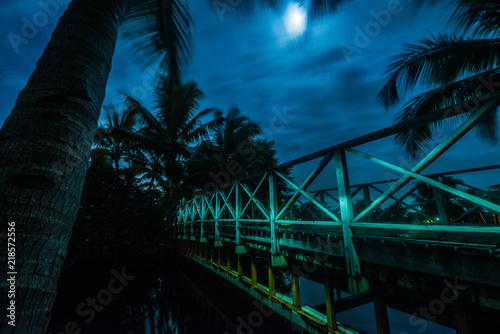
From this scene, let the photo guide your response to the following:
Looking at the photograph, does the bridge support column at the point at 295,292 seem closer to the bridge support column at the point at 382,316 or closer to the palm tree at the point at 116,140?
the bridge support column at the point at 382,316

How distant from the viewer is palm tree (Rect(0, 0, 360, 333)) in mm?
938

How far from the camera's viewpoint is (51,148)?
3.69 ft

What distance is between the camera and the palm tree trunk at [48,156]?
928mm

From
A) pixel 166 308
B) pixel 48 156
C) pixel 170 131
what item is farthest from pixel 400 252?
pixel 170 131

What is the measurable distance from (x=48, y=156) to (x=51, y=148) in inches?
1.9

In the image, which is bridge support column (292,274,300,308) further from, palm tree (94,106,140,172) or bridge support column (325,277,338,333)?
palm tree (94,106,140,172)

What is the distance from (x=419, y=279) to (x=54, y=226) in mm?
2940

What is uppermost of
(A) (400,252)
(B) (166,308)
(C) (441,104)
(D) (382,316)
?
(C) (441,104)

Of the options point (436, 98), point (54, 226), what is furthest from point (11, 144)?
point (436, 98)

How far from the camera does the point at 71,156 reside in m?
1.20

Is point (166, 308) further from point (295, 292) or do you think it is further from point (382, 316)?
point (382, 316)

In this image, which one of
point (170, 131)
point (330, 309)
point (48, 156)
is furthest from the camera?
point (170, 131)

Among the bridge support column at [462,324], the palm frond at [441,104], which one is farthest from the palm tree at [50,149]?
the palm frond at [441,104]

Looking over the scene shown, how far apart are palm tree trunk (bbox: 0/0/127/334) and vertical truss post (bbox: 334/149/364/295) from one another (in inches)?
94.8
